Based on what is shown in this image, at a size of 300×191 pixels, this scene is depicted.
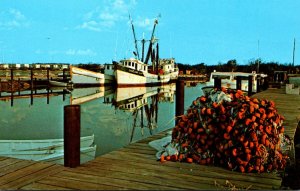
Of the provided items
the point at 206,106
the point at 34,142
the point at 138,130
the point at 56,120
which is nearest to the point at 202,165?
the point at 206,106

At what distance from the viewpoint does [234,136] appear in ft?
15.5

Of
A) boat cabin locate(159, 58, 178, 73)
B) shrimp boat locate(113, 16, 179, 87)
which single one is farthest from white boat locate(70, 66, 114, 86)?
boat cabin locate(159, 58, 178, 73)

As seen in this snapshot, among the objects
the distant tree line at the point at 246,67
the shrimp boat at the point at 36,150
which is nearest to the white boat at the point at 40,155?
the shrimp boat at the point at 36,150

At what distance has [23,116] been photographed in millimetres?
20469

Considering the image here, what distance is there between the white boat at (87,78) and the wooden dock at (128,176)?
4555 cm

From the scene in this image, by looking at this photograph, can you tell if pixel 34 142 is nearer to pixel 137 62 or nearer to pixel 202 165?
pixel 202 165

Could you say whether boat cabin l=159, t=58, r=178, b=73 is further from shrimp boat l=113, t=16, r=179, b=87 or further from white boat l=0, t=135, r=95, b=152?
white boat l=0, t=135, r=95, b=152

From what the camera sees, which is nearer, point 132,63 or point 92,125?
point 92,125

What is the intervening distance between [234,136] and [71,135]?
2.29 metres

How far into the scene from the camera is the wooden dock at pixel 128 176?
3.82 m

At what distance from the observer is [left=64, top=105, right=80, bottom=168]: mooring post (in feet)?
15.3

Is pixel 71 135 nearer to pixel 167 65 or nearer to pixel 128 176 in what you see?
pixel 128 176

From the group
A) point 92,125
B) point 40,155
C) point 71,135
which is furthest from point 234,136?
point 92,125

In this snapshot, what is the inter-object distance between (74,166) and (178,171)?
4.69 ft
